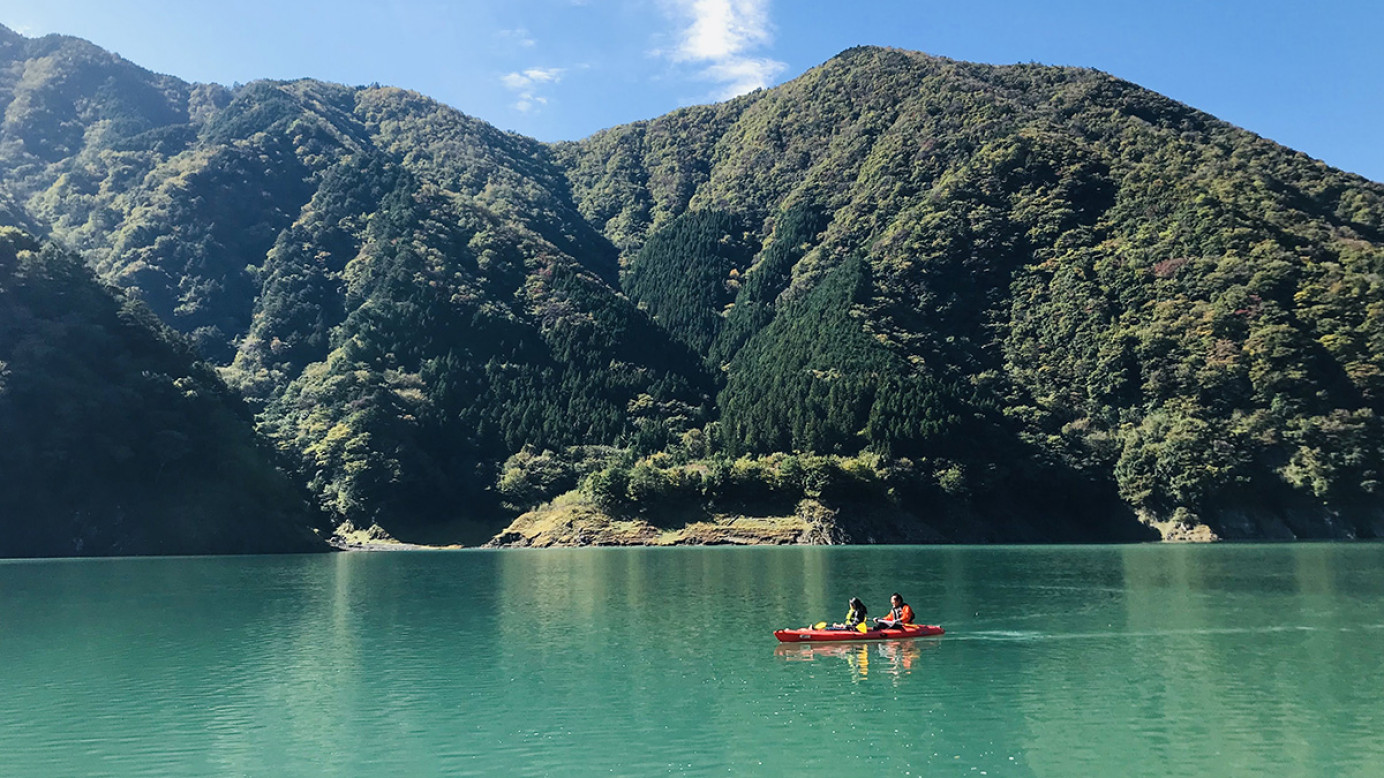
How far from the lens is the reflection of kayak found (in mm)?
43781

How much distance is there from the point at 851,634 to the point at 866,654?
1567 mm

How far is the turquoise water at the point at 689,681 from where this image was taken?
25.9 meters

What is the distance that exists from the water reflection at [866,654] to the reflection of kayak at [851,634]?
1.05ft

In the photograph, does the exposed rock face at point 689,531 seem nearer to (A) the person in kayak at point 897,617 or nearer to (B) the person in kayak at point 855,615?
(A) the person in kayak at point 897,617

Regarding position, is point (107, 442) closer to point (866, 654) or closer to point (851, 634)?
point (851, 634)

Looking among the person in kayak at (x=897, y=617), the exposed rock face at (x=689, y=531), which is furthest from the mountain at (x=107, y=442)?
the person in kayak at (x=897, y=617)

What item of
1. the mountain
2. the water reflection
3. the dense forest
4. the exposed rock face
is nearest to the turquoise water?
the water reflection

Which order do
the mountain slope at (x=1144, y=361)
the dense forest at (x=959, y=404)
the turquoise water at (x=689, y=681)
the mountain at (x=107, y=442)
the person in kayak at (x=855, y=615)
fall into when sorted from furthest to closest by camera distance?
the mountain slope at (x=1144, y=361) → the dense forest at (x=959, y=404) → the mountain at (x=107, y=442) → the person in kayak at (x=855, y=615) → the turquoise water at (x=689, y=681)

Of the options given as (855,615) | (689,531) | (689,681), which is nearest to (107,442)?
(689,531)

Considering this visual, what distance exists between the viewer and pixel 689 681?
117 feet

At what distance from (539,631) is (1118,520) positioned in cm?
12585

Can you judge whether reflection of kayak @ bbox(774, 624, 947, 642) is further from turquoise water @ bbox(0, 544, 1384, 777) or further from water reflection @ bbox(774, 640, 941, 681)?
turquoise water @ bbox(0, 544, 1384, 777)

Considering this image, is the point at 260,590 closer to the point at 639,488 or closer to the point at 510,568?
the point at 510,568

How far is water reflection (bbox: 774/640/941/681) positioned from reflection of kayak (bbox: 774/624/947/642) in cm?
32
